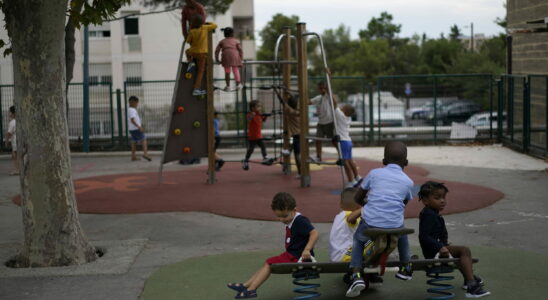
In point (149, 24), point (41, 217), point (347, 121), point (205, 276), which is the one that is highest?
point (149, 24)

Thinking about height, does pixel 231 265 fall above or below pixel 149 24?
below

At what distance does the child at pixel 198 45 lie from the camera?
13820mm

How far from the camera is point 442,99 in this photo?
22.6m

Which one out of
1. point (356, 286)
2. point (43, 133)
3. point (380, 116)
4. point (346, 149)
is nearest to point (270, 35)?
point (380, 116)

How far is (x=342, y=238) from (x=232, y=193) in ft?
21.5

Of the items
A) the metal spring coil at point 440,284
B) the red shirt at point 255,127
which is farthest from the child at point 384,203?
the red shirt at point 255,127

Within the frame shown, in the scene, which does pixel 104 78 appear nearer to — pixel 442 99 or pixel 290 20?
pixel 442 99

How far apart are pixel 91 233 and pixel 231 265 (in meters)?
2.94

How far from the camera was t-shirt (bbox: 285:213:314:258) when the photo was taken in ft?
21.6

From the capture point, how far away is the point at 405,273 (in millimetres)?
6777

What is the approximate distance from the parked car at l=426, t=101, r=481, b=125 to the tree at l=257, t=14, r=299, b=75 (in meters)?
43.6

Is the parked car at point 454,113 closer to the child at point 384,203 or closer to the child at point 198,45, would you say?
the child at point 198,45

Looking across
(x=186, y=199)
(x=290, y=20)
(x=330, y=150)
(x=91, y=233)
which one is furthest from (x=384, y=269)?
(x=290, y=20)

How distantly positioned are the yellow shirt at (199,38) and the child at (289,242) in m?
7.74
